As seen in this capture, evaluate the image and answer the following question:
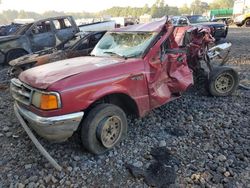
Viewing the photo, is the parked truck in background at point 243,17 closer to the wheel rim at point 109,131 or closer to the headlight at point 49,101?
the wheel rim at point 109,131

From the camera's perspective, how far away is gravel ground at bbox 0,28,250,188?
3.43 m

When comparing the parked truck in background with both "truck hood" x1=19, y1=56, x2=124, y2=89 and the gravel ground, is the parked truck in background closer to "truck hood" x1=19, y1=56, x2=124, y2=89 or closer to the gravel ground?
the gravel ground

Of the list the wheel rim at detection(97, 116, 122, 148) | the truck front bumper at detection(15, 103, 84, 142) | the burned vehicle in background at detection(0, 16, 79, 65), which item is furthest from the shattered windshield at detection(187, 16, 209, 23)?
the truck front bumper at detection(15, 103, 84, 142)

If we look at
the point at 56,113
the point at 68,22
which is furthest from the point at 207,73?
the point at 68,22

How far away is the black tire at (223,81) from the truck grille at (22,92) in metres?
3.86

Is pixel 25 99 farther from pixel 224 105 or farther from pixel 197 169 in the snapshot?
pixel 224 105

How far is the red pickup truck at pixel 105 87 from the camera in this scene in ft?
11.4

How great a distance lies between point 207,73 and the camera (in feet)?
20.1

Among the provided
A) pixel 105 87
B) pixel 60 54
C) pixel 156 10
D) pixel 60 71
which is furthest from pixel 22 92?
pixel 156 10

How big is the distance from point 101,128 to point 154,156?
85cm

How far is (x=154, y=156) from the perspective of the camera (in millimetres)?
3914

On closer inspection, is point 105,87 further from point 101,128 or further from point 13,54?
point 13,54

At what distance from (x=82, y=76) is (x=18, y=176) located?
1.53 meters

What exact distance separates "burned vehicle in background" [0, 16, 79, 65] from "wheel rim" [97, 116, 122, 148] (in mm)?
6798
